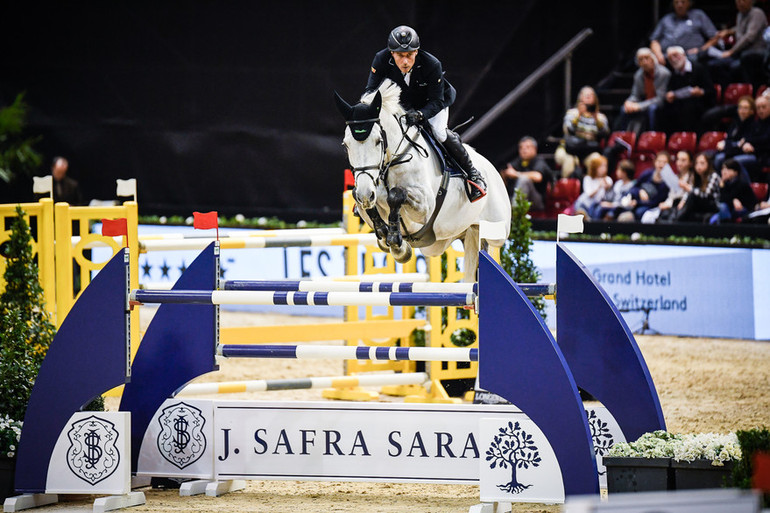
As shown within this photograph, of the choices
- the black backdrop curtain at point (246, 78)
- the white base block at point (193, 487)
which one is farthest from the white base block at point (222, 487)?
the black backdrop curtain at point (246, 78)

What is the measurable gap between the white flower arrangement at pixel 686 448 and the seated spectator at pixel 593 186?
6.32 m

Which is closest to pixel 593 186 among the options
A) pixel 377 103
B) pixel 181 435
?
pixel 377 103

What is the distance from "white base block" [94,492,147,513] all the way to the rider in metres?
1.90

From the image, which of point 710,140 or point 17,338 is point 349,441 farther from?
point 710,140

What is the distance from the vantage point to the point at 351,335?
5652 mm

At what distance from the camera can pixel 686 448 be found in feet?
10.6

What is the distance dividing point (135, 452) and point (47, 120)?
9134 millimetres

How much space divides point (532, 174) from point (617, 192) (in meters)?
0.89

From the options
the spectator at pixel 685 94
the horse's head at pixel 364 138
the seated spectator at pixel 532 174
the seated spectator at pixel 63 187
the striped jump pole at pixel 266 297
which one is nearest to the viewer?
the striped jump pole at pixel 266 297

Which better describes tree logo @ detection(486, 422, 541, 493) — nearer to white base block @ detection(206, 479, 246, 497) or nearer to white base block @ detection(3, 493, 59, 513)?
white base block @ detection(206, 479, 246, 497)

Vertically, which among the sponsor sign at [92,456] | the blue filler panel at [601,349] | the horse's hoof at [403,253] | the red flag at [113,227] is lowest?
the sponsor sign at [92,456]

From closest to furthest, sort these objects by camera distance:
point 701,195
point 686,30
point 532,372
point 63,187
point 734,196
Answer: point 532,372, point 734,196, point 701,195, point 686,30, point 63,187

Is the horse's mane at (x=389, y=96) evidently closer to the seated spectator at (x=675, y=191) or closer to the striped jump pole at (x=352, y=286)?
the striped jump pole at (x=352, y=286)

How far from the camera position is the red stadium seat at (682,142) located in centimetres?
941
